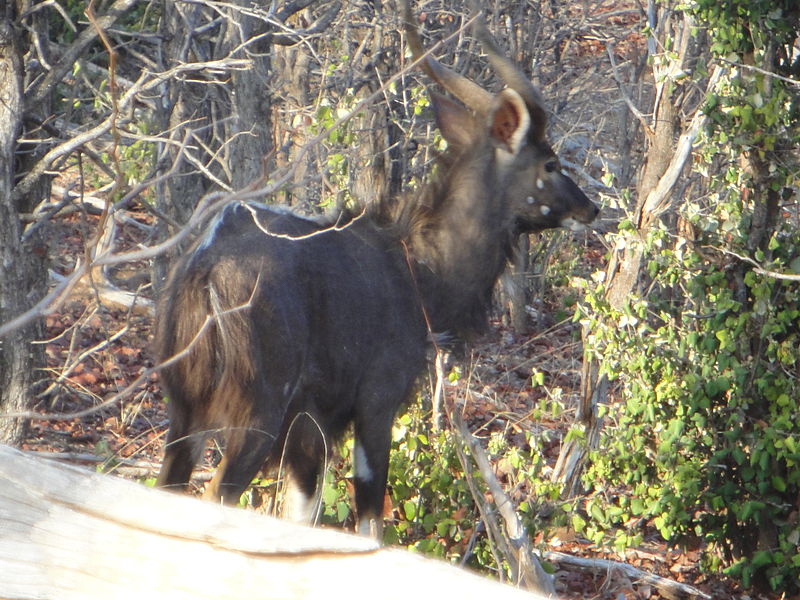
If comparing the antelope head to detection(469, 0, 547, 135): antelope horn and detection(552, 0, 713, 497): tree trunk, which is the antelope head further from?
detection(552, 0, 713, 497): tree trunk

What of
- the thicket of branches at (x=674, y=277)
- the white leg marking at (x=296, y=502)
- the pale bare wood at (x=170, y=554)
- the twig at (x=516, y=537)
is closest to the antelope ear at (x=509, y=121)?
the thicket of branches at (x=674, y=277)

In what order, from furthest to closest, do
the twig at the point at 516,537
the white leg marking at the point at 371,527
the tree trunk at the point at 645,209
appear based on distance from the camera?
the tree trunk at the point at 645,209 < the white leg marking at the point at 371,527 < the twig at the point at 516,537

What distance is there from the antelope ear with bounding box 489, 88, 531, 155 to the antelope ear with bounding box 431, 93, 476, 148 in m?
0.17

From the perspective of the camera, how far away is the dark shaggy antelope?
4.84 m

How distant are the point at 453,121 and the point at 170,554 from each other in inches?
158

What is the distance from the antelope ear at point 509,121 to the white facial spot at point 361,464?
1947mm

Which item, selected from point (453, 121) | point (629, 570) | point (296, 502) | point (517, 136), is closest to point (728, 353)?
point (629, 570)

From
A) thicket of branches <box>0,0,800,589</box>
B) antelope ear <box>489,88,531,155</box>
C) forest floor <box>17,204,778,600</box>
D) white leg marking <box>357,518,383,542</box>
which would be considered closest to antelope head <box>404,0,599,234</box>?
antelope ear <box>489,88,531,155</box>

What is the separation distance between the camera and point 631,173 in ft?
37.9

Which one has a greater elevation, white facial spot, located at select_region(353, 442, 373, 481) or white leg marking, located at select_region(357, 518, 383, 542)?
white facial spot, located at select_region(353, 442, 373, 481)

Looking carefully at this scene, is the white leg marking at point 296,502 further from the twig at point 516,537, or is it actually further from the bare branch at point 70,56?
the bare branch at point 70,56

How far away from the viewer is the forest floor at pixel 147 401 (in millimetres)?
6289

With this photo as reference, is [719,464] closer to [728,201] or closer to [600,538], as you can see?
[600,538]

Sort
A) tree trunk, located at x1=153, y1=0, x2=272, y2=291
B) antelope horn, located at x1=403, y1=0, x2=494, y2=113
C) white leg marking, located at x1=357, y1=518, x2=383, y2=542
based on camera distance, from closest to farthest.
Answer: white leg marking, located at x1=357, y1=518, x2=383, y2=542 → antelope horn, located at x1=403, y1=0, x2=494, y2=113 → tree trunk, located at x1=153, y1=0, x2=272, y2=291
